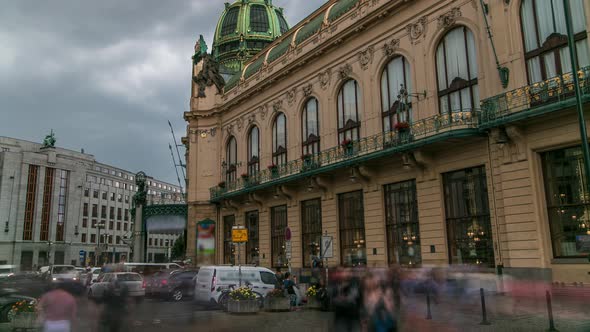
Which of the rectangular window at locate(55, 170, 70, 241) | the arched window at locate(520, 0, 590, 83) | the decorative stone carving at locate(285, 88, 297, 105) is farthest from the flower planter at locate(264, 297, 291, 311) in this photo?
the rectangular window at locate(55, 170, 70, 241)

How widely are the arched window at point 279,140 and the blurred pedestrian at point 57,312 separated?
29.2 meters

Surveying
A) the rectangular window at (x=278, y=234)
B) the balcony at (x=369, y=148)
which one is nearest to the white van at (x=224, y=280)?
the balcony at (x=369, y=148)

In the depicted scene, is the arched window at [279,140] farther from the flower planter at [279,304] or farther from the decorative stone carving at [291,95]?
the flower planter at [279,304]

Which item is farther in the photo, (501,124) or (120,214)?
(120,214)

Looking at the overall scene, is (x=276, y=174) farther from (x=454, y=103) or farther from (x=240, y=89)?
(x=454, y=103)

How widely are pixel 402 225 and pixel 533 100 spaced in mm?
9800

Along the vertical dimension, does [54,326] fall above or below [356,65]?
below

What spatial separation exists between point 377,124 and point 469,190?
7477mm

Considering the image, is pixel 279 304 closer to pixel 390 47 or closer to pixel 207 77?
pixel 390 47

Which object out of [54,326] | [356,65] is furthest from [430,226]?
[54,326]

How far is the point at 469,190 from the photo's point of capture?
2403 cm

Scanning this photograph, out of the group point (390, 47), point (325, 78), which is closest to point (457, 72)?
point (390, 47)

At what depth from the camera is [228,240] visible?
146 feet

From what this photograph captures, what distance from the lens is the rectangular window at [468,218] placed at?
904 inches
